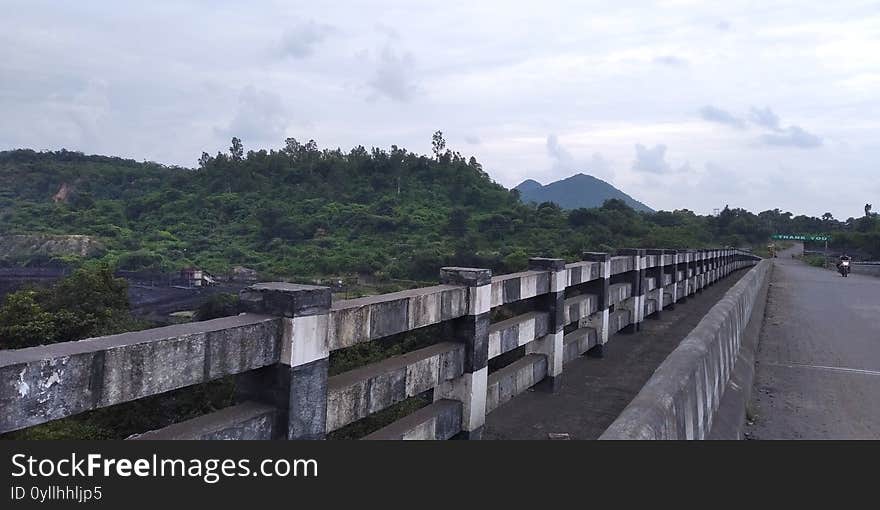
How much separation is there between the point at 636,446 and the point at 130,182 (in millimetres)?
135001

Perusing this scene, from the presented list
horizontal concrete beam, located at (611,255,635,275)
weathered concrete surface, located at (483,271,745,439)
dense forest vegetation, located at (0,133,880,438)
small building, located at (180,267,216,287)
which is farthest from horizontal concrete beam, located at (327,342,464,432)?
small building, located at (180,267,216,287)

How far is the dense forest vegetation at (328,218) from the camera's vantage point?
69.8 meters

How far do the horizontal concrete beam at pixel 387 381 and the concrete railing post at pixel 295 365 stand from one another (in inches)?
9.2

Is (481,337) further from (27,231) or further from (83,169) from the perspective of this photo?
(83,169)

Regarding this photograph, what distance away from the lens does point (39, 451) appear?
2.39m

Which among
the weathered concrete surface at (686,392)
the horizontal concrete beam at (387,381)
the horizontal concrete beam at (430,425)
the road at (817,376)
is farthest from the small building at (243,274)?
the weathered concrete surface at (686,392)

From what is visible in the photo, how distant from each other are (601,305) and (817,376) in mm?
2560

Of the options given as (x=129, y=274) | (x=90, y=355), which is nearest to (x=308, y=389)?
(x=90, y=355)

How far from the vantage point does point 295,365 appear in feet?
9.50

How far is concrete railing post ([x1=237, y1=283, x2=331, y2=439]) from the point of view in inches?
114

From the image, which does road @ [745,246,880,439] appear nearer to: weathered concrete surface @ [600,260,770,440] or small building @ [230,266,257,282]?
weathered concrete surface @ [600,260,770,440]

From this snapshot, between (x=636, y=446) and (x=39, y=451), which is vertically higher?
(x=636, y=446)

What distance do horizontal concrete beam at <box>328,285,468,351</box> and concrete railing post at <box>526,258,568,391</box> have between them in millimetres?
1806

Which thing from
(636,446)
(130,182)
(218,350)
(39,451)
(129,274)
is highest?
(130,182)
